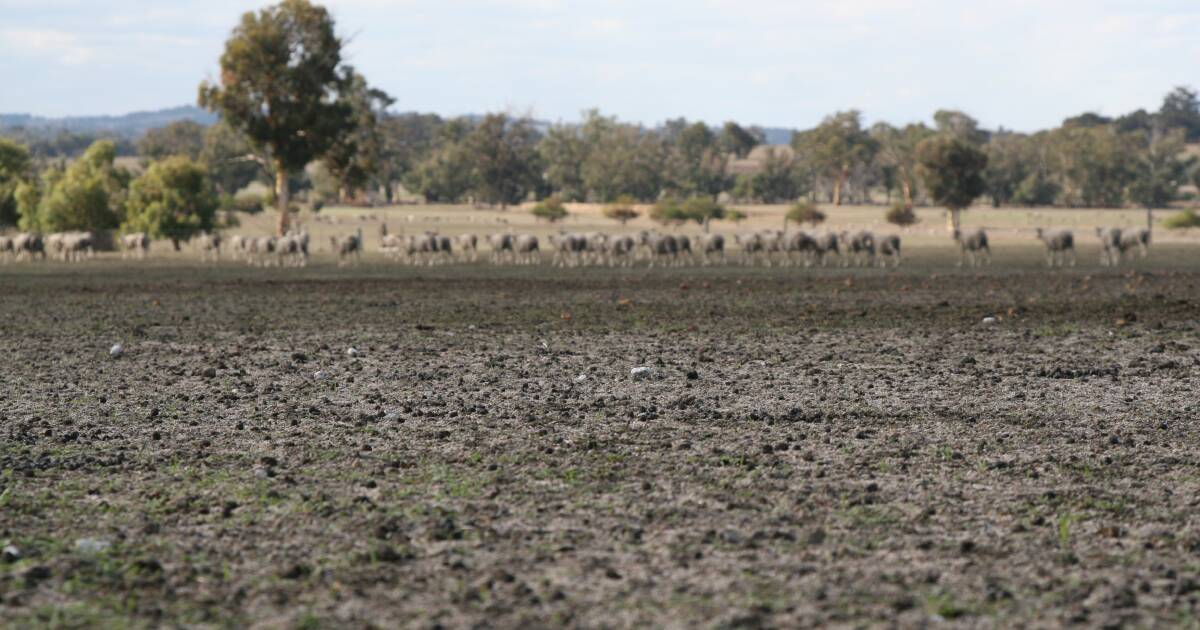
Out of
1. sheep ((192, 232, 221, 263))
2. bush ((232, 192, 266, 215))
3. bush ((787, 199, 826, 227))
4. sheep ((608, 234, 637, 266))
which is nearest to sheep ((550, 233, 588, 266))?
sheep ((608, 234, 637, 266))

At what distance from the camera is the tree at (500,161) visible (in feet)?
433

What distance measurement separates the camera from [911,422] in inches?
541

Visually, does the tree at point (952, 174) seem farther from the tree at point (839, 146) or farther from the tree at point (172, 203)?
the tree at point (172, 203)

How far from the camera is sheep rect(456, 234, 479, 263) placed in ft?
197

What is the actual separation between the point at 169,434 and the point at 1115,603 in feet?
27.2

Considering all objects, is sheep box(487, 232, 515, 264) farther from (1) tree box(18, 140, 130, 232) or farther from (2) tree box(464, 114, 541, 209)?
(2) tree box(464, 114, 541, 209)

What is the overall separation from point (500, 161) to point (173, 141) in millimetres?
55444

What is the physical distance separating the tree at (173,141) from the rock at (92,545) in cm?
15364

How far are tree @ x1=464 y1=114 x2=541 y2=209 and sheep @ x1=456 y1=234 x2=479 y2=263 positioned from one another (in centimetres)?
6165

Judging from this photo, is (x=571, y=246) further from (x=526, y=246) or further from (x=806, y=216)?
(x=806, y=216)

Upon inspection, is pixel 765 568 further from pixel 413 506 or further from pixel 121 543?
pixel 121 543

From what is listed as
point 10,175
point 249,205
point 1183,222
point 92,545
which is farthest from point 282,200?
point 92,545

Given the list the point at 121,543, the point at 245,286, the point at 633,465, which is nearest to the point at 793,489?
the point at 633,465

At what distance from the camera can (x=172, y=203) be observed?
236 ft
